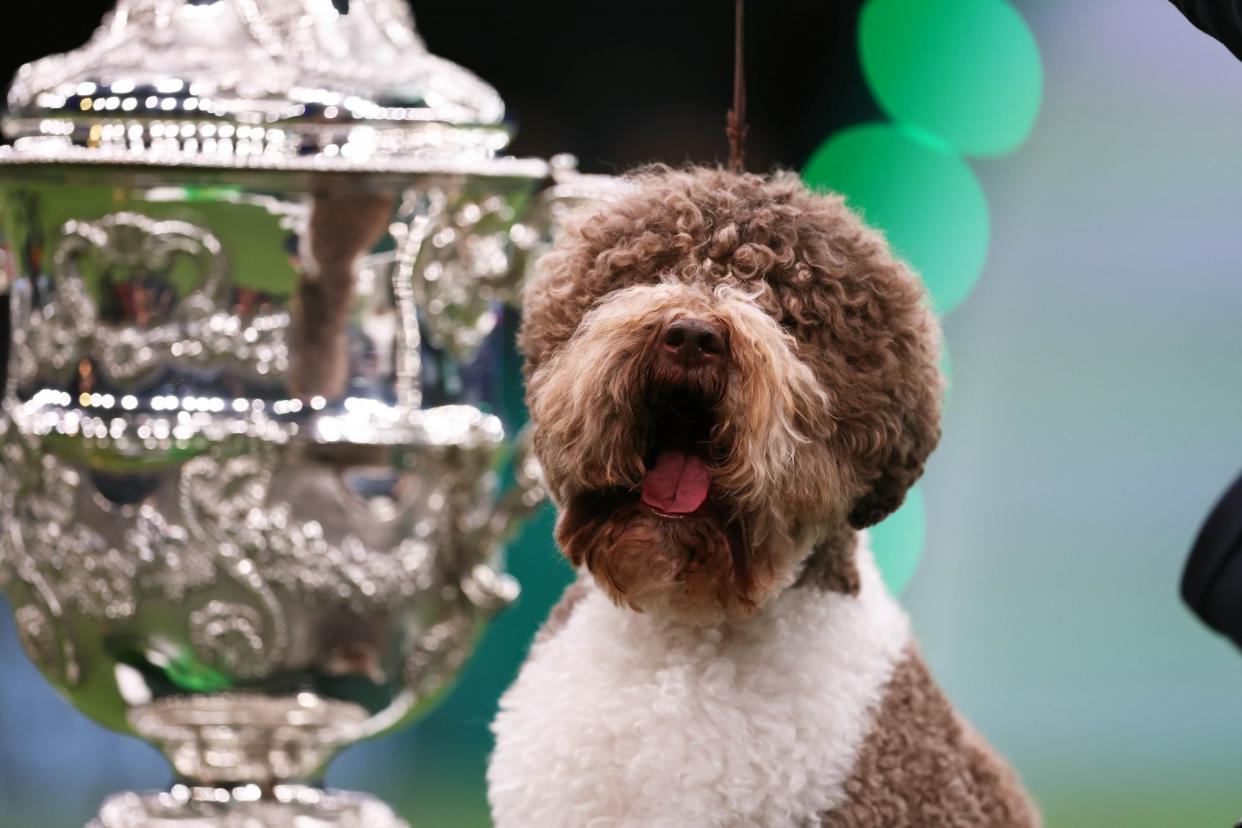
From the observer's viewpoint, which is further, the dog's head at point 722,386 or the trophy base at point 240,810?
the trophy base at point 240,810

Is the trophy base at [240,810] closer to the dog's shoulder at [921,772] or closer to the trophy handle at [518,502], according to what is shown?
the trophy handle at [518,502]

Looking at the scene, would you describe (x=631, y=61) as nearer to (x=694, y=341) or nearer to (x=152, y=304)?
(x=152, y=304)

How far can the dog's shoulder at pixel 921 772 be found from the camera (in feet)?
2.97

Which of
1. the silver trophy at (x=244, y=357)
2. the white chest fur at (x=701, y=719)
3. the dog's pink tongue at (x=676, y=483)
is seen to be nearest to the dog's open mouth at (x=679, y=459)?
the dog's pink tongue at (x=676, y=483)

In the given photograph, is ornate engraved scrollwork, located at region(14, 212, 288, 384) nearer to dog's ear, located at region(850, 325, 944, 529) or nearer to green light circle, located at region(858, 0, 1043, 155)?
dog's ear, located at region(850, 325, 944, 529)

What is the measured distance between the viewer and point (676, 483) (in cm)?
86

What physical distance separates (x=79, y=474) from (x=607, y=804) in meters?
0.67

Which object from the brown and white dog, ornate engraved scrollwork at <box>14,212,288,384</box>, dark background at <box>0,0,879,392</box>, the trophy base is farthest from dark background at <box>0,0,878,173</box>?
the brown and white dog

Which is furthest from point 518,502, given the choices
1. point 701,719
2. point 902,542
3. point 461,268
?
point 902,542

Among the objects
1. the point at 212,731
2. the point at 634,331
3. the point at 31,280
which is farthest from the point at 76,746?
the point at 634,331

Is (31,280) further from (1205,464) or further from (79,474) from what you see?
(1205,464)

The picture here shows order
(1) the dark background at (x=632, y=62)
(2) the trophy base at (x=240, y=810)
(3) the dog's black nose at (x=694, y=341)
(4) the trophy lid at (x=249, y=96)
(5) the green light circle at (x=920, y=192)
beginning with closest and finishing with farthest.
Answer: (3) the dog's black nose at (x=694, y=341)
(4) the trophy lid at (x=249, y=96)
(2) the trophy base at (x=240, y=810)
(1) the dark background at (x=632, y=62)
(5) the green light circle at (x=920, y=192)

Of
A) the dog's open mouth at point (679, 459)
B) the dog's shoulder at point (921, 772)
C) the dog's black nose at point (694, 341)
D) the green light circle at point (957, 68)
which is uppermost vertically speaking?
the dog's black nose at point (694, 341)

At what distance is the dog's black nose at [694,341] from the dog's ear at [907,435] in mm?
120
